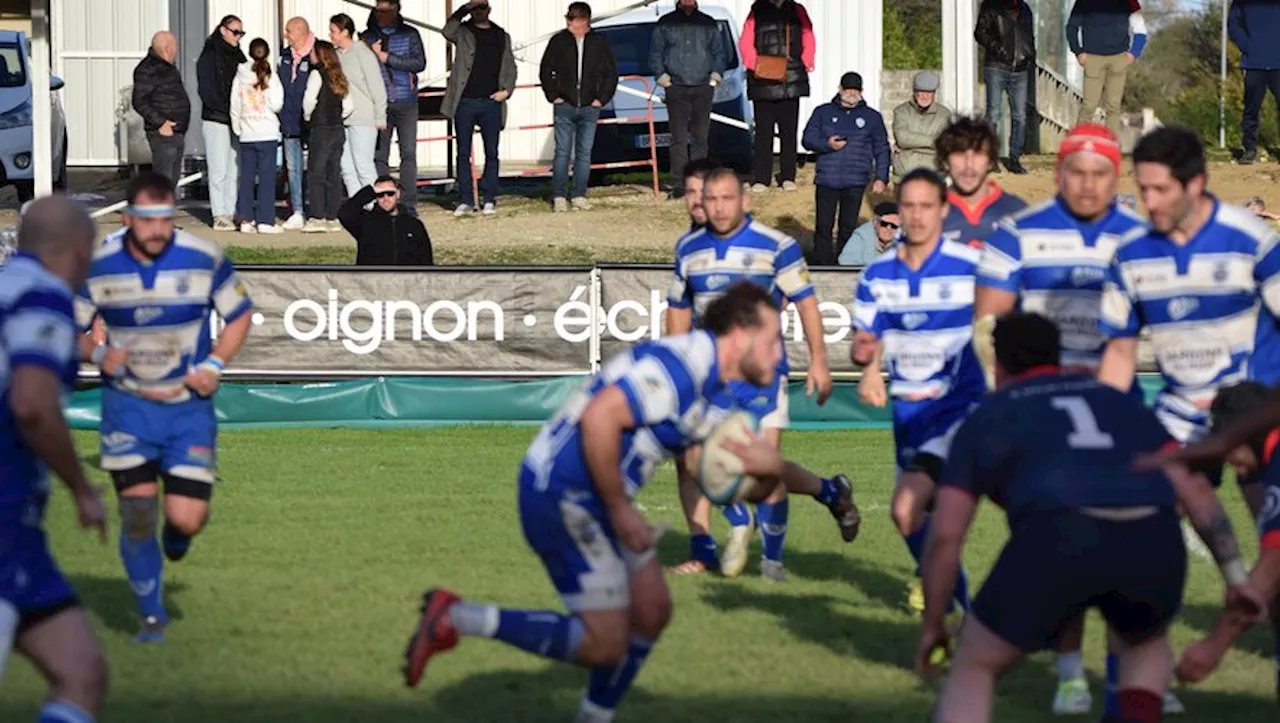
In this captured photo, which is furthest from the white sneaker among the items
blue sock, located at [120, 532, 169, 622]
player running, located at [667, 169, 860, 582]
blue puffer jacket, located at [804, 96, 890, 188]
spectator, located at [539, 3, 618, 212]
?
spectator, located at [539, 3, 618, 212]

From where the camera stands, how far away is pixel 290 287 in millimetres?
18797

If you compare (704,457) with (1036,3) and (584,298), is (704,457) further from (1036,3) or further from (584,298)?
(1036,3)

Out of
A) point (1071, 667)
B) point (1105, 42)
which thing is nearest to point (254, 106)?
point (1105, 42)

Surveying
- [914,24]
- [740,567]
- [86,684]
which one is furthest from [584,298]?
[914,24]

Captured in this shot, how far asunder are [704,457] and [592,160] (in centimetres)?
1970

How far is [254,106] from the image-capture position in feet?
73.1

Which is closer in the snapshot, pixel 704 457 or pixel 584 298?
pixel 704 457

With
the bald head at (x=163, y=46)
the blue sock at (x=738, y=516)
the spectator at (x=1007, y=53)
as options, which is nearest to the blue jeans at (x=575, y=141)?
the bald head at (x=163, y=46)

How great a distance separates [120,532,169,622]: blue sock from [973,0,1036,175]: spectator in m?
16.0

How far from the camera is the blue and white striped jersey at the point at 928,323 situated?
992 cm

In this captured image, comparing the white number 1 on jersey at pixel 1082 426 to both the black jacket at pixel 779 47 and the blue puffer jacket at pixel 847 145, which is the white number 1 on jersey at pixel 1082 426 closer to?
the blue puffer jacket at pixel 847 145

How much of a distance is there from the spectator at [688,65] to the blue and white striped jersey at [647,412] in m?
15.8

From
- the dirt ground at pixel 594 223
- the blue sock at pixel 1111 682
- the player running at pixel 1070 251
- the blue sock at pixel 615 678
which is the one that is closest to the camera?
the blue sock at pixel 1111 682

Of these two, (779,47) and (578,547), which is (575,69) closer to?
(779,47)
